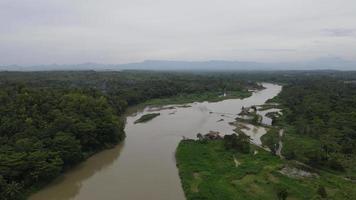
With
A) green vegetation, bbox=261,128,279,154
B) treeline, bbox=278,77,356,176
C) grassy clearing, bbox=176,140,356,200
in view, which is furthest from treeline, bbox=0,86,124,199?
treeline, bbox=278,77,356,176

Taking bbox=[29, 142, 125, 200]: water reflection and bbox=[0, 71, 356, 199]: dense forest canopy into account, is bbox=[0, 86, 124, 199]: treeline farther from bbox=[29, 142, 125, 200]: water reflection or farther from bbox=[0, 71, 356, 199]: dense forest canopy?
bbox=[29, 142, 125, 200]: water reflection

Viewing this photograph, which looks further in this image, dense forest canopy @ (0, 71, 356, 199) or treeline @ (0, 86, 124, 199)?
dense forest canopy @ (0, 71, 356, 199)

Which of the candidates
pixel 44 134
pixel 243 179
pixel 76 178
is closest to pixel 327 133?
pixel 243 179

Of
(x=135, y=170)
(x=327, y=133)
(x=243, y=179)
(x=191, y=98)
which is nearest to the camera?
(x=243, y=179)

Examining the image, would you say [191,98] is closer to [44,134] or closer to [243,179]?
[44,134]

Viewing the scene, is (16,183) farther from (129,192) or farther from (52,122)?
(52,122)
